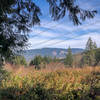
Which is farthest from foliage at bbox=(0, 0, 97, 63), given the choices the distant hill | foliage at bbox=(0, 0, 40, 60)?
the distant hill

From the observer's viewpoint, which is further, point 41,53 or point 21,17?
point 41,53

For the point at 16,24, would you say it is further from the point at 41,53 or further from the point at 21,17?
the point at 41,53

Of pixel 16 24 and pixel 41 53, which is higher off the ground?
pixel 16 24

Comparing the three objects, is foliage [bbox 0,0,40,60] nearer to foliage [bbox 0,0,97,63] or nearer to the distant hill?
foliage [bbox 0,0,97,63]

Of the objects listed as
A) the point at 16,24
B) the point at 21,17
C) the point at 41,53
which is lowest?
the point at 41,53

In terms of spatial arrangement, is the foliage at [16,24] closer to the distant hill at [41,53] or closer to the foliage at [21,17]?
the foliage at [21,17]

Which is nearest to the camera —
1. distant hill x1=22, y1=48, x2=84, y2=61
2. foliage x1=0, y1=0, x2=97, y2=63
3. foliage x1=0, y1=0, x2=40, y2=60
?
foliage x1=0, y1=0, x2=97, y2=63

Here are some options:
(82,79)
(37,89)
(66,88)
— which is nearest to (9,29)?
(37,89)

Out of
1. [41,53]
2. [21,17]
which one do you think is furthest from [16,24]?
[41,53]

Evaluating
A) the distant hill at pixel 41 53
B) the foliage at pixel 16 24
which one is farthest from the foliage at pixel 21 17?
the distant hill at pixel 41 53

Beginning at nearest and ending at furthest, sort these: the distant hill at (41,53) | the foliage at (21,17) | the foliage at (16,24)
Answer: the foliage at (21,17) < the foliage at (16,24) < the distant hill at (41,53)

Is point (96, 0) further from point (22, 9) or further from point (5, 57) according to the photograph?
point (5, 57)

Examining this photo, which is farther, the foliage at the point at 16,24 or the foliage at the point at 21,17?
the foliage at the point at 16,24

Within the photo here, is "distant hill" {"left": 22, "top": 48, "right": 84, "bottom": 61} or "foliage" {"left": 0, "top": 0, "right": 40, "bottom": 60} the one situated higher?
"foliage" {"left": 0, "top": 0, "right": 40, "bottom": 60}
